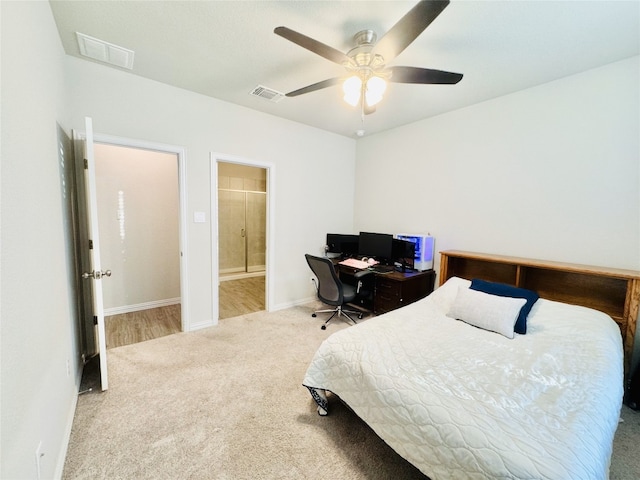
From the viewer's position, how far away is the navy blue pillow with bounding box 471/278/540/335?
1883mm

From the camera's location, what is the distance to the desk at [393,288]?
9.92 ft

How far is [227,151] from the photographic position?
3109 mm

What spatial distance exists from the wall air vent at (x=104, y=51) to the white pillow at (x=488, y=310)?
3520 mm

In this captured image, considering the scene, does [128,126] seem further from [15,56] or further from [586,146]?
[586,146]

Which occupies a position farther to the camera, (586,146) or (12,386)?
(586,146)

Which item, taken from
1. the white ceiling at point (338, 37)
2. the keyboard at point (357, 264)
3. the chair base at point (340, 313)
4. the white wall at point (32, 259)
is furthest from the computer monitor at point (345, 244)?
the white wall at point (32, 259)

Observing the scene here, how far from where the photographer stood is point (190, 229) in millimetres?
2934

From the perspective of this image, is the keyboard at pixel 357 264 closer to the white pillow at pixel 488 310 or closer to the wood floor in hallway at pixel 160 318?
the white pillow at pixel 488 310

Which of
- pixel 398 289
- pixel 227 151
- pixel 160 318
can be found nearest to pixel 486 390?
pixel 398 289

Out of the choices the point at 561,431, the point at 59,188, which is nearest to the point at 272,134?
the point at 59,188

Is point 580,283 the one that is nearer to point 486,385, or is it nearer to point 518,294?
point 518,294

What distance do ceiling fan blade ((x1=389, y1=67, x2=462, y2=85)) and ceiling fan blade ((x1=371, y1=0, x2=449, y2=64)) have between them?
0.15 meters

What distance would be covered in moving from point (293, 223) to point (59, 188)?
8.26 feet

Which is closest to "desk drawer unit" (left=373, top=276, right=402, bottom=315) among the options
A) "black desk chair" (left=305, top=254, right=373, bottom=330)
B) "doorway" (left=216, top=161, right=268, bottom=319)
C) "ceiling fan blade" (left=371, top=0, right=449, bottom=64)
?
"black desk chair" (left=305, top=254, right=373, bottom=330)
